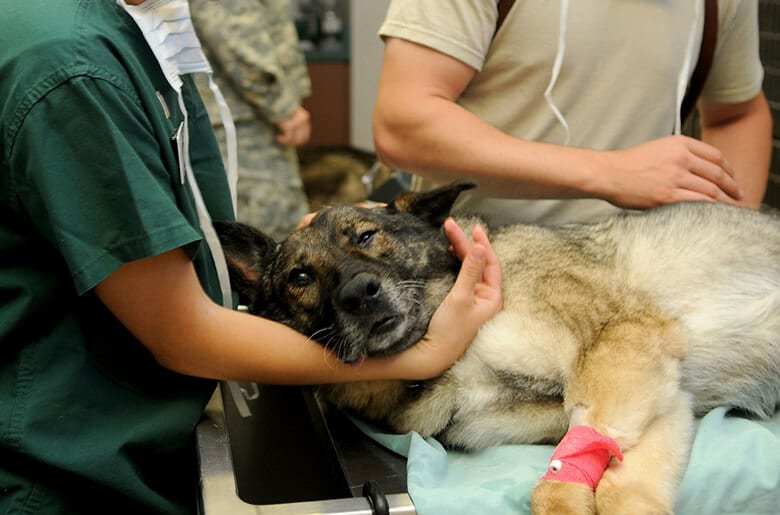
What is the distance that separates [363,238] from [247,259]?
249 mm

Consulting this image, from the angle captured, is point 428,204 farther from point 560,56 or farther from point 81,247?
point 81,247

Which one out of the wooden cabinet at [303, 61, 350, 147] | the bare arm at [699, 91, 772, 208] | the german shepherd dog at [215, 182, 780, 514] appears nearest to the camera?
the german shepherd dog at [215, 182, 780, 514]

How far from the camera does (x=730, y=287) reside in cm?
157

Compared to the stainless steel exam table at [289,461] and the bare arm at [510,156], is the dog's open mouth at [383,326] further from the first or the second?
the bare arm at [510,156]

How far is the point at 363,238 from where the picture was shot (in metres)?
1.61

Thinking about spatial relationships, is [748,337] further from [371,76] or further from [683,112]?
[371,76]

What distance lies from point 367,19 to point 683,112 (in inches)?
153

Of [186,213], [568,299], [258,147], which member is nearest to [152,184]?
[186,213]

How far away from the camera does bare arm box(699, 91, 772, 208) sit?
203 centimetres

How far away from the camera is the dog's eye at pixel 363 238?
160cm

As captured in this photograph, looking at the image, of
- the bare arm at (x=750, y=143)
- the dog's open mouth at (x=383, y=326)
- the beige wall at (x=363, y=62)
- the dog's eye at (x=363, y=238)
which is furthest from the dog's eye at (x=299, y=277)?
the beige wall at (x=363, y=62)

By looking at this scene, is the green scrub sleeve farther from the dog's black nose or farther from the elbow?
the elbow

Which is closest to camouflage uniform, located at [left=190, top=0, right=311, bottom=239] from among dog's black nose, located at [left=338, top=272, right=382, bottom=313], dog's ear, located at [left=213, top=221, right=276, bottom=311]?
dog's ear, located at [left=213, top=221, right=276, bottom=311]

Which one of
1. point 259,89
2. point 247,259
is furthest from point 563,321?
point 259,89
